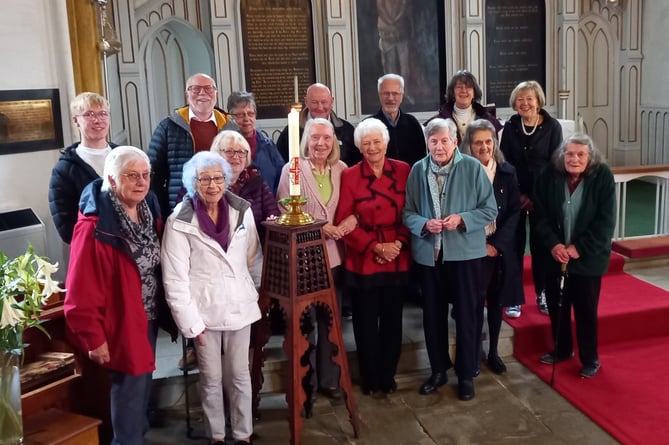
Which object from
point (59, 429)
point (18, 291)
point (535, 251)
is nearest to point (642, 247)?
point (535, 251)

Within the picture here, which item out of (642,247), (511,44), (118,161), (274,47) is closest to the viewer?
(118,161)

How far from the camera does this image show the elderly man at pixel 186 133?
3.32 m

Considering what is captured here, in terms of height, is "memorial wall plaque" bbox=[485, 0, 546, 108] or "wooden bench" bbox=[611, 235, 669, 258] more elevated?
"memorial wall plaque" bbox=[485, 0, 546, 108]

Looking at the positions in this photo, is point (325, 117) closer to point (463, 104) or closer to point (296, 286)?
point (463, 104)

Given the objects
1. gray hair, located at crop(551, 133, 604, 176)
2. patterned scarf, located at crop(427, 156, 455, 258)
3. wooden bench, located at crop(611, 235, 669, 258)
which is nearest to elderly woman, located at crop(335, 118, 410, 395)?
patterned scarf, located at crop(427, 156, 455, 258)

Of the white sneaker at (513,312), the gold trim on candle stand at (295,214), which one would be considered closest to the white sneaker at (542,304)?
the white sneaker at (513,312)

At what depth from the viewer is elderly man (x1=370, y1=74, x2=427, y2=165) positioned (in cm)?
381

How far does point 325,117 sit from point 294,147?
1.08 m

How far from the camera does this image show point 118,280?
256 cm

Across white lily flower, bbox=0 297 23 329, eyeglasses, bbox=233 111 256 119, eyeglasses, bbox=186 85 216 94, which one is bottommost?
white lily flower, bbox=0 297 23 329

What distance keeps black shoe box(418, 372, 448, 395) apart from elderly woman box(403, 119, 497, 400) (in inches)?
5.6

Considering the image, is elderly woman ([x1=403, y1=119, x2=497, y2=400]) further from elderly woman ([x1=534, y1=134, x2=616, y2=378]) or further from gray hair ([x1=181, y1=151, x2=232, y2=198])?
gray hair ([x1=181, y1=151, x2=232, y2=198])

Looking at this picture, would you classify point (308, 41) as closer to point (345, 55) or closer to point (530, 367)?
point (345, 55)

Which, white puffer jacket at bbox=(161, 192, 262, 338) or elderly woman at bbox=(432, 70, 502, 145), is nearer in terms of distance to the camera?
white puffer jacket at bbox=(161, 192, 262, 338)
